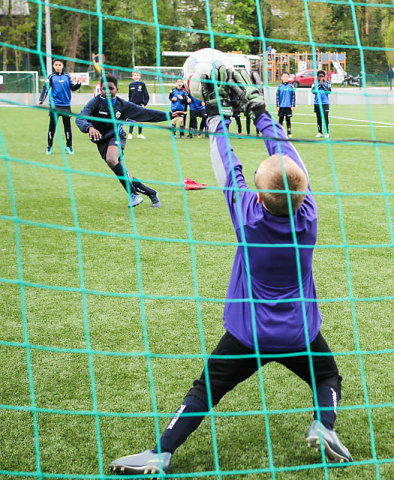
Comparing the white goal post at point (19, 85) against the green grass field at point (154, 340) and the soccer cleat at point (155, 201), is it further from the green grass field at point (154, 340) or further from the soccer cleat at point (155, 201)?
the soccer cleat at point (155, 201)

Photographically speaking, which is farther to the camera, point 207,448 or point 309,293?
point 207,448

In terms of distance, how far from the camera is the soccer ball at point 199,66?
2.59 metres

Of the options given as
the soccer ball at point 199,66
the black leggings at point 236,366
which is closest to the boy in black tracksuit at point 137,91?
the soccer ball at point 199,66

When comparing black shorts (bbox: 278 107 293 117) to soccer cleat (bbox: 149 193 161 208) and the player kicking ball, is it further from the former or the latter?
soccer cleat (bbox: 149 193 161 208)

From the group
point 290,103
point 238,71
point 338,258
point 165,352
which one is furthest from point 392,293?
point 290,103

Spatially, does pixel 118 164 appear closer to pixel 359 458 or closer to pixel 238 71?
pixel 238 71

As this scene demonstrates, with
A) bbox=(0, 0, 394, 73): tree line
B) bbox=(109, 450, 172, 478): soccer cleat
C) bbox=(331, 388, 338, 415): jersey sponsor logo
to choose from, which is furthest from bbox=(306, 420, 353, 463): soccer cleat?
bbox=(0, 0, 394, 73): tree line

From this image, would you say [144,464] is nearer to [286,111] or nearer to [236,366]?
[236,366]

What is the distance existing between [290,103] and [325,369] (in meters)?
14.3

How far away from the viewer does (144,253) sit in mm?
5824

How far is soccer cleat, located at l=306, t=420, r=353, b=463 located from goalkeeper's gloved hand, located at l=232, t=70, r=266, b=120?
1396mm

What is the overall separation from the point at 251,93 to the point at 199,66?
287 millimetres

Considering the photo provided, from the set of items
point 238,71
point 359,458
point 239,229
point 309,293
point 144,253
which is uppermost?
point 238,71

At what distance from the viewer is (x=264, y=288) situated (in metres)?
2.42
